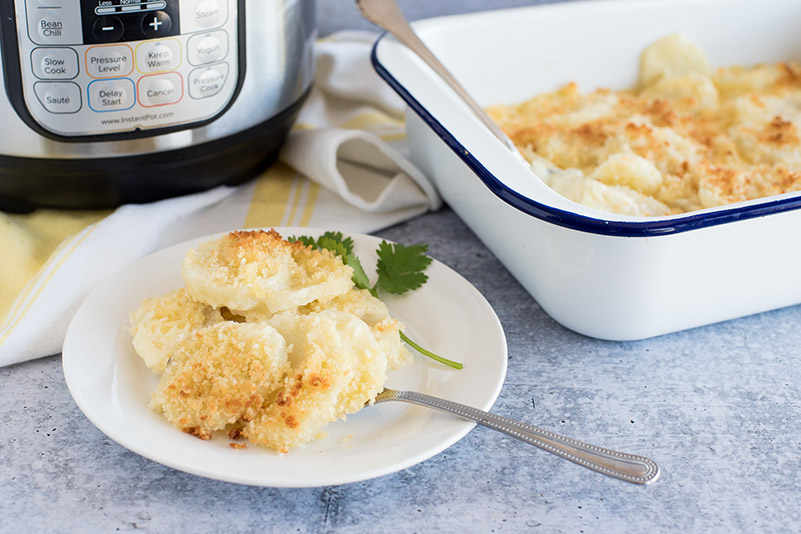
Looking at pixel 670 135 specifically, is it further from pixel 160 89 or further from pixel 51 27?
pixel 51 27

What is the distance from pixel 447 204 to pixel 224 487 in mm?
555

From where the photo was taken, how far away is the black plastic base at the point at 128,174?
3.18 ft

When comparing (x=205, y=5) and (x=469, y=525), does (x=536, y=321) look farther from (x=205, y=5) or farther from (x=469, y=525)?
(x=205, y=5)

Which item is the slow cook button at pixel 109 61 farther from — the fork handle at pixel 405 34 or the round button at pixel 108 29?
the fork handle at pixel 405 34

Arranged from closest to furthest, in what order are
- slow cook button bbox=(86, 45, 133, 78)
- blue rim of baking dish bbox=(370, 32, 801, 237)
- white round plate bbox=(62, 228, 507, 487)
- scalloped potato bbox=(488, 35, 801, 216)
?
1. white round plate bbox=(62, 228, 507, 487)
2. blue rim of baking dish bbox=(370, 32, 801, 237)
3. slow cook button bbox=(86, 45, 133, 78)
4. scalloped potato bbox=(488, 35, 801, 216)

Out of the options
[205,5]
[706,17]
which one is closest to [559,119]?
[706,17]

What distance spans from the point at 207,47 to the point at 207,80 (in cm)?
4

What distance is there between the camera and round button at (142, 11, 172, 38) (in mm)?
888

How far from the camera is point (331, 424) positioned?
76 cm

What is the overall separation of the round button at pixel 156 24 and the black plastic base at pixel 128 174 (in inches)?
5.7

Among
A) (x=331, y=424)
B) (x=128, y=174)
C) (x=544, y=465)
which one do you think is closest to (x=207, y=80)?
(x=128, y=174)

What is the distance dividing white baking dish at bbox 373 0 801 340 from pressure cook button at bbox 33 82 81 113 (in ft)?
1.24

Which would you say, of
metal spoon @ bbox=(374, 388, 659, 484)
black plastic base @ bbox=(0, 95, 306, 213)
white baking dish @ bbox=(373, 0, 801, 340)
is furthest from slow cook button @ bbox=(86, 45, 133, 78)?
metal spoon @ bbox=(374, 388, 659, 484)

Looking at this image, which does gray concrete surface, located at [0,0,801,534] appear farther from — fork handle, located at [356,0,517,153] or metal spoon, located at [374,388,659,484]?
fork handle, located at [356,0,517,153]
